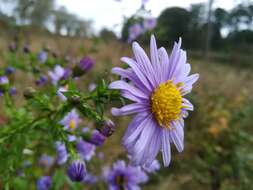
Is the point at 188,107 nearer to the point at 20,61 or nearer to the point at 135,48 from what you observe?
the point at 135,48

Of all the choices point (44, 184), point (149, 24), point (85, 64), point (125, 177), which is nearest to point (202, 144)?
point (149, 24)

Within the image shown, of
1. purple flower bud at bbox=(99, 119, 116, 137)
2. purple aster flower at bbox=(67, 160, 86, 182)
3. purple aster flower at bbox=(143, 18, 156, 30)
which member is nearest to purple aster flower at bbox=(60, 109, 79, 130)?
purple aster flower at bbox=(67, 160, 86, 182)

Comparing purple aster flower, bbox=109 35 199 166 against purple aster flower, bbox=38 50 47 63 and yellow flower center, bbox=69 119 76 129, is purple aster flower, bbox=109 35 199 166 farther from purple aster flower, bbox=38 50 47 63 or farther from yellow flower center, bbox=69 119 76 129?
purple aster flower, bbox=38 50 47 63

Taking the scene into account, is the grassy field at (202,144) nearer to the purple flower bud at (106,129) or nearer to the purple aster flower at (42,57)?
the purple aster flower at (42,57)

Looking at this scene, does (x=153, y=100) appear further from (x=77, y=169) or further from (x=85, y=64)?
(x=85, y=64)

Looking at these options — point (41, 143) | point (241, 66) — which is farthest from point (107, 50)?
point (41, 143)
